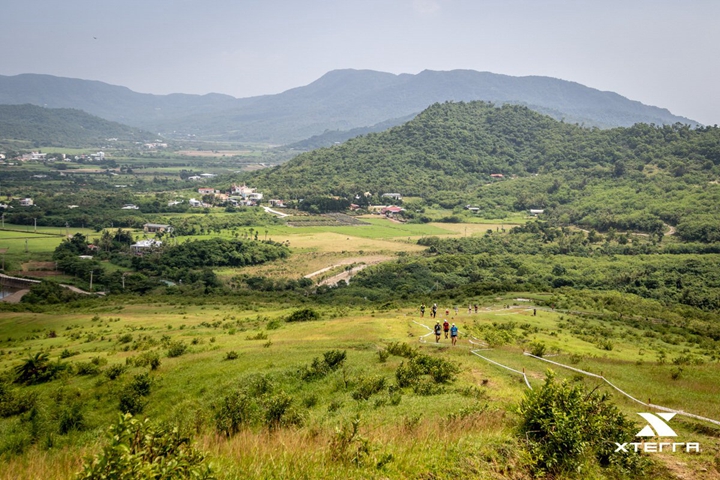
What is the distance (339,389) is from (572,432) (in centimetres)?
747

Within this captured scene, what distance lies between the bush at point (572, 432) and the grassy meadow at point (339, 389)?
0.35 meters

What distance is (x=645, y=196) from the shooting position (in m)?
90.6

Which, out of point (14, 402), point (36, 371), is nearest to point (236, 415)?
point (14, 402)

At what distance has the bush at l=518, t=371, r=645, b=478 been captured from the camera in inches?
291

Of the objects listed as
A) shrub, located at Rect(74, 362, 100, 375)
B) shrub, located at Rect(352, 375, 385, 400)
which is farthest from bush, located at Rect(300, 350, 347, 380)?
shrub, located at Rect(74, 362, 100, 375)

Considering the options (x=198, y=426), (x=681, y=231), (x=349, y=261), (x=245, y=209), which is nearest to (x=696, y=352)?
(x=198, y=426)

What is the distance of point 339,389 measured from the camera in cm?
1369

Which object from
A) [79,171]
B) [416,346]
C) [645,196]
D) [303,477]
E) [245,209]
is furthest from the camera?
[79,171]

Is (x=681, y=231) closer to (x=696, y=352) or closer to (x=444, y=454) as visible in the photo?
(x=696, y=352)

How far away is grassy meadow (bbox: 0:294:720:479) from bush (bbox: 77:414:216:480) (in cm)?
74

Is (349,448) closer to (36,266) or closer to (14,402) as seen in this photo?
(14,402)

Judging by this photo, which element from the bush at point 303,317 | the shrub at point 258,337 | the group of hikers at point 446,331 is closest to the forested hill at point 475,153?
the bush at point 303,317

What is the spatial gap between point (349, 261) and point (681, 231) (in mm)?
50077

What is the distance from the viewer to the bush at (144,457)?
498 cm
